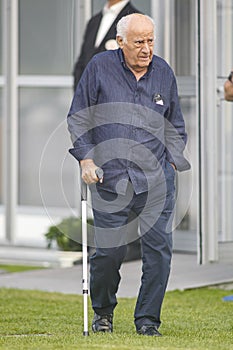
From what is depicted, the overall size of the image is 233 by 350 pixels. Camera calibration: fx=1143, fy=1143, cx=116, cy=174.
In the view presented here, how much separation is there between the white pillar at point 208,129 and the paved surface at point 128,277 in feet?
1.60

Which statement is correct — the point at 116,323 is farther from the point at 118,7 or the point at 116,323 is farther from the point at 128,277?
the point at 118,7

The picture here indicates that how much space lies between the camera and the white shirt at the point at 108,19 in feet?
31.7

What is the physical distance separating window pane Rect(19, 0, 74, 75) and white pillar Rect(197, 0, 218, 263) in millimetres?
3027

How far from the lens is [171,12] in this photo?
9.77 m

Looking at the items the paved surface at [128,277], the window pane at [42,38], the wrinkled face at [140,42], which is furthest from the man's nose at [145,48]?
the window pane at [42,38]

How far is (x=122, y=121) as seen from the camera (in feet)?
20.4

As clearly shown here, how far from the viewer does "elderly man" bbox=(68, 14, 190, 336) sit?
6188 mm

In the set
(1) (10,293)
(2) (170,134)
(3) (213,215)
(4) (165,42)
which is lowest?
(1) (10,293)

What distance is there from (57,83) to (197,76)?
3125 mm

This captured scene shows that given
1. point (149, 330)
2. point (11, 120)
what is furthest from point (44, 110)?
point (149, 330)

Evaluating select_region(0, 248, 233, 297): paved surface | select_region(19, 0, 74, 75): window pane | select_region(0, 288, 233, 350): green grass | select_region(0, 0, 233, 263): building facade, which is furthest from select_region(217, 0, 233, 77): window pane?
select_region(19, 0, 74, 75): window pane

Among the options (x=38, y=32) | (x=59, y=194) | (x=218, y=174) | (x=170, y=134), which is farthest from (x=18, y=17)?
(x=170, y=134)

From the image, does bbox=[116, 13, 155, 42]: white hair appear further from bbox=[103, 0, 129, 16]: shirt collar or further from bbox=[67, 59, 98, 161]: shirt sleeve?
bbox=[103, 0, 129, 16]: shirt collar

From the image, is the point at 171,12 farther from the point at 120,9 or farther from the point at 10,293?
the point at 10,293
